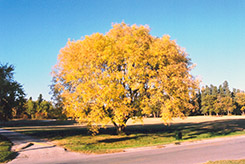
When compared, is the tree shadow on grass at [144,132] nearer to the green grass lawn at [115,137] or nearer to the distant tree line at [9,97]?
the green grass lawn at [115,137]

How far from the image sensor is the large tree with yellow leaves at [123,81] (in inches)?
616

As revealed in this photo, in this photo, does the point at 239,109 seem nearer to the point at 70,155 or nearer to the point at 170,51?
the point at 170,51

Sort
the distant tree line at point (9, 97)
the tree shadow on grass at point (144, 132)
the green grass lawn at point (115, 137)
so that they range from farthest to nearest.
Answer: the tree shadow on grass at point (144, 132), the distant tree line at point (9, 97), the green grass lawn at point (115, 137)

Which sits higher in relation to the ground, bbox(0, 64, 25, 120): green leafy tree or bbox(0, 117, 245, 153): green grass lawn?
bbox(0, 64, 25, 120): green leafy tree

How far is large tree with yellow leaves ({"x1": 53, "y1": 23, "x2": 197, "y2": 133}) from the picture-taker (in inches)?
616

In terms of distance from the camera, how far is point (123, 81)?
16047 mm

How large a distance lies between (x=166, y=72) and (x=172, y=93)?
2.13 metres

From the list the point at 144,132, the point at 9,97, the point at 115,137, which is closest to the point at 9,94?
the point at 9,97

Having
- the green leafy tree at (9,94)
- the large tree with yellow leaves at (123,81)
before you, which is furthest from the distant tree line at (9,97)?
the large tree with yellow leaves at (123,81)

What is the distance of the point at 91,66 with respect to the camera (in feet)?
54.0

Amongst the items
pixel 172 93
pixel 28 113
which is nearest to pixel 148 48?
pixel 172 93

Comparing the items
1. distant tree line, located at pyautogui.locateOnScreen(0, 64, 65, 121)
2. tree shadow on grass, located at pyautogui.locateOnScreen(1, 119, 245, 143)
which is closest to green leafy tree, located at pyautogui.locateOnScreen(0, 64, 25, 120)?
distant tree line, located at pyautogui.locateOnScreen(0, 64, 65, 121)

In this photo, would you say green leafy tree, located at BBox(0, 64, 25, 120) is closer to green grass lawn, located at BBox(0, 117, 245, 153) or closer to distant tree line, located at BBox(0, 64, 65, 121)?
distant tree line, located at BBox(0, 64, 65, 121)

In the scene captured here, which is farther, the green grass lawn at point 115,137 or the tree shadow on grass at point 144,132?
the tree shadow on grass at point 144,132
